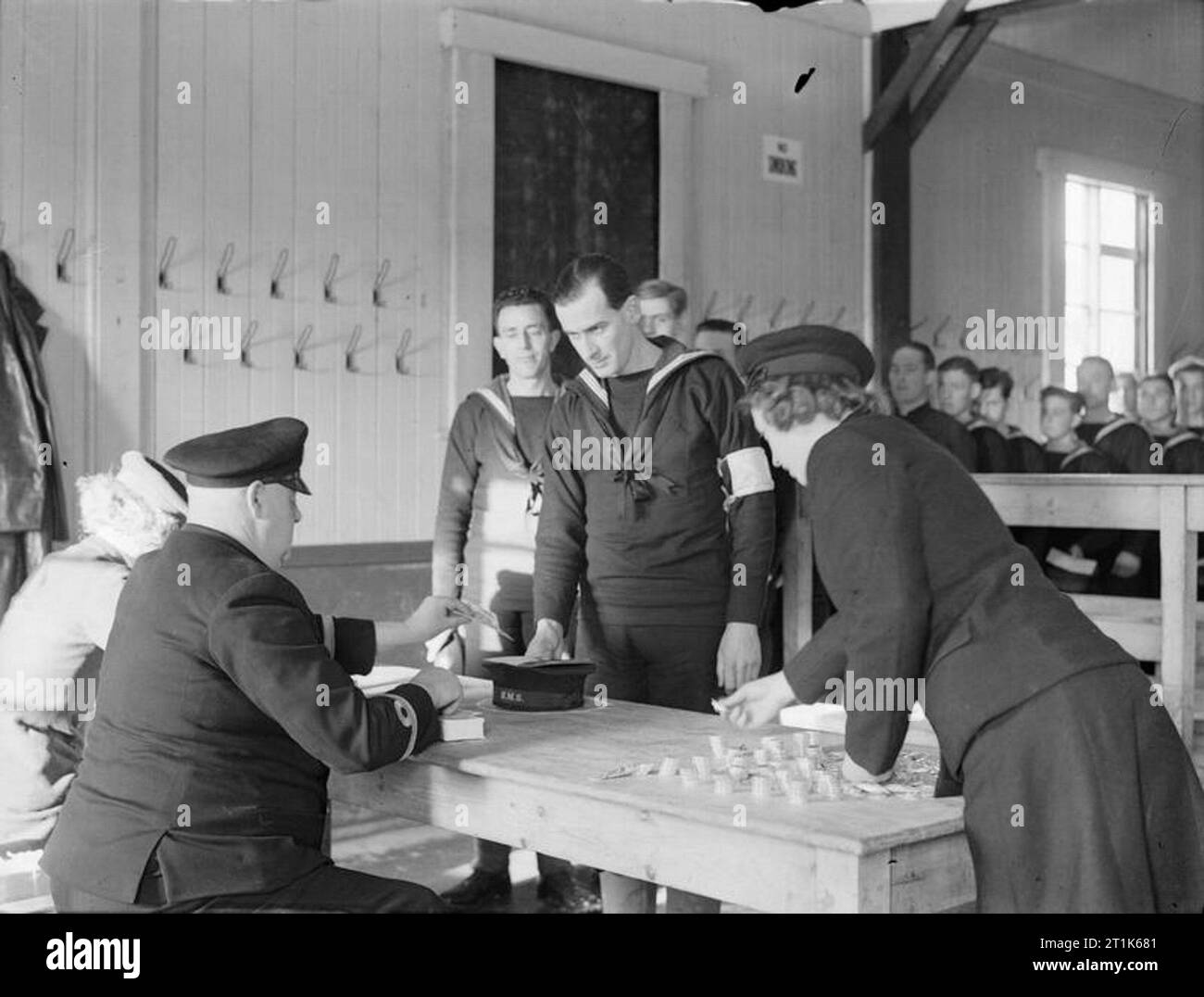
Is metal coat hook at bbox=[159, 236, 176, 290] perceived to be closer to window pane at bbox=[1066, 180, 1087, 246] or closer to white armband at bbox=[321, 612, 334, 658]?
white armband at bbox=[321, 612, 334, 658]

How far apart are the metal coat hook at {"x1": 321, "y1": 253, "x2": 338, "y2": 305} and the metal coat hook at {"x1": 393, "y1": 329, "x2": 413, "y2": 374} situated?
0.32 metres

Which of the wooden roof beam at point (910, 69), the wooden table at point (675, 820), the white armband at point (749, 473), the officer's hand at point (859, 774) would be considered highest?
the wooden roof beam at point (910, 69)

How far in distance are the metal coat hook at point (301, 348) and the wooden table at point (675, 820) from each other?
2.75 metres

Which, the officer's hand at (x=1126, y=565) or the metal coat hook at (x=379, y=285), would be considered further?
the metal coat hook at (x=379, y=285)

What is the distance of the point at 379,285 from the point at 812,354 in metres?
3.42

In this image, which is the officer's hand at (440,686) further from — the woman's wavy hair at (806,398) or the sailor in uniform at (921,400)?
the sailor in uniform at (921,400)

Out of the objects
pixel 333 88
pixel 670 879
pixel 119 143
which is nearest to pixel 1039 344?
pixel 333 88

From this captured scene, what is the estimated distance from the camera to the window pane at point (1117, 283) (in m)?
8.88

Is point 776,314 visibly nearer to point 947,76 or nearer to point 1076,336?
point 947,76

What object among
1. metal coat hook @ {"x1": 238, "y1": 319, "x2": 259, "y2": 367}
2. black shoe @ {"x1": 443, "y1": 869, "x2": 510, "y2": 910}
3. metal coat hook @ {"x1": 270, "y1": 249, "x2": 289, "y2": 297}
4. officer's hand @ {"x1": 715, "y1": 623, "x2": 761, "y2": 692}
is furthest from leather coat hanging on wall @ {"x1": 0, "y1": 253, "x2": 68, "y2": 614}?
officer's hand @ {"x1": 715, "y1": 623, "x2": 761, "y2": 692}

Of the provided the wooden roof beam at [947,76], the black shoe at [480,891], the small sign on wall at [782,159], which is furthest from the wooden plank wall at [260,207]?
the wooden roof beam at [947,76]

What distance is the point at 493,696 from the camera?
10.5 feet
